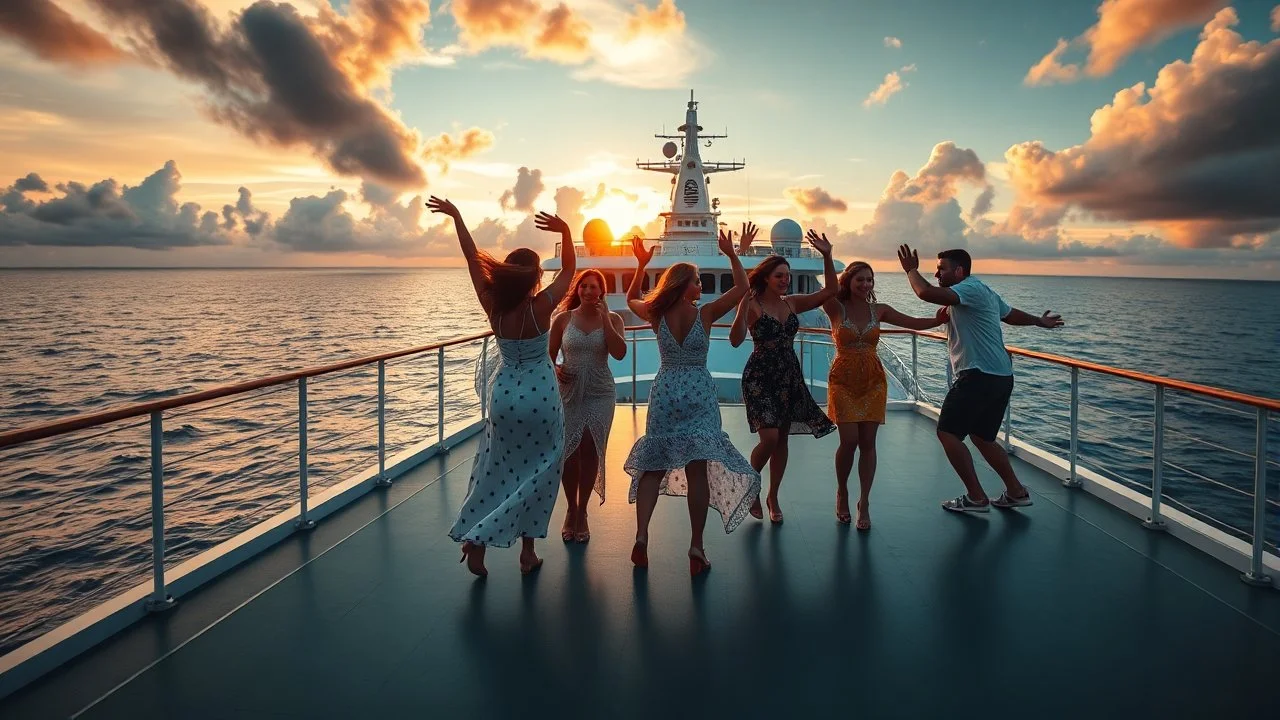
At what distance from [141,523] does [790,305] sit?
1199 centimetres

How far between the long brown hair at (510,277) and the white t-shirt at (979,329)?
2.51 meters

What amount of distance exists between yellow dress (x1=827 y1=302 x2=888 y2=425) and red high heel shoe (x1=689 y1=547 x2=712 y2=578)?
125cm

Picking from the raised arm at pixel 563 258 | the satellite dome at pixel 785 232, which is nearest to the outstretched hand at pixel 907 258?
the raised arm at pixel 563 258

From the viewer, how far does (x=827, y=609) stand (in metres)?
3.38

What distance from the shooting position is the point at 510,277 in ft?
11.4

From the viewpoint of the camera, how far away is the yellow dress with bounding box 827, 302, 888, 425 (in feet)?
14.9

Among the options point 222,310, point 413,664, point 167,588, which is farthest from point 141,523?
point 222,310

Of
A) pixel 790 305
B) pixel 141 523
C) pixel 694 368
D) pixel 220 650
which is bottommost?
pixel 141 523

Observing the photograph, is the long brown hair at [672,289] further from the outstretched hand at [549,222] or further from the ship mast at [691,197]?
the ship mast at [691,197]

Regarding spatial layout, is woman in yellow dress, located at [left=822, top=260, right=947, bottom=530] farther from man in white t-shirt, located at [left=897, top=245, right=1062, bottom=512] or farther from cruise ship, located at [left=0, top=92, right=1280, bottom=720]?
cruise ship, located at [left=0, top=92, right=1280, bottom=720]

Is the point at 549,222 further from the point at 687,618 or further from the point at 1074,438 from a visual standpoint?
the point at 1074,438

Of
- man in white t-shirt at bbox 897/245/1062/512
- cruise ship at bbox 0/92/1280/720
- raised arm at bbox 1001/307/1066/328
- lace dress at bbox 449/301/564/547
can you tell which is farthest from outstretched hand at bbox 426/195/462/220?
raised arm at bbox 1001/307/1066/328

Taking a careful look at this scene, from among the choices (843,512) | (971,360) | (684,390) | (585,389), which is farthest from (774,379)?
(971,360)

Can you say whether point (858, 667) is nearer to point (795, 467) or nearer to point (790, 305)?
point (790, 305)
